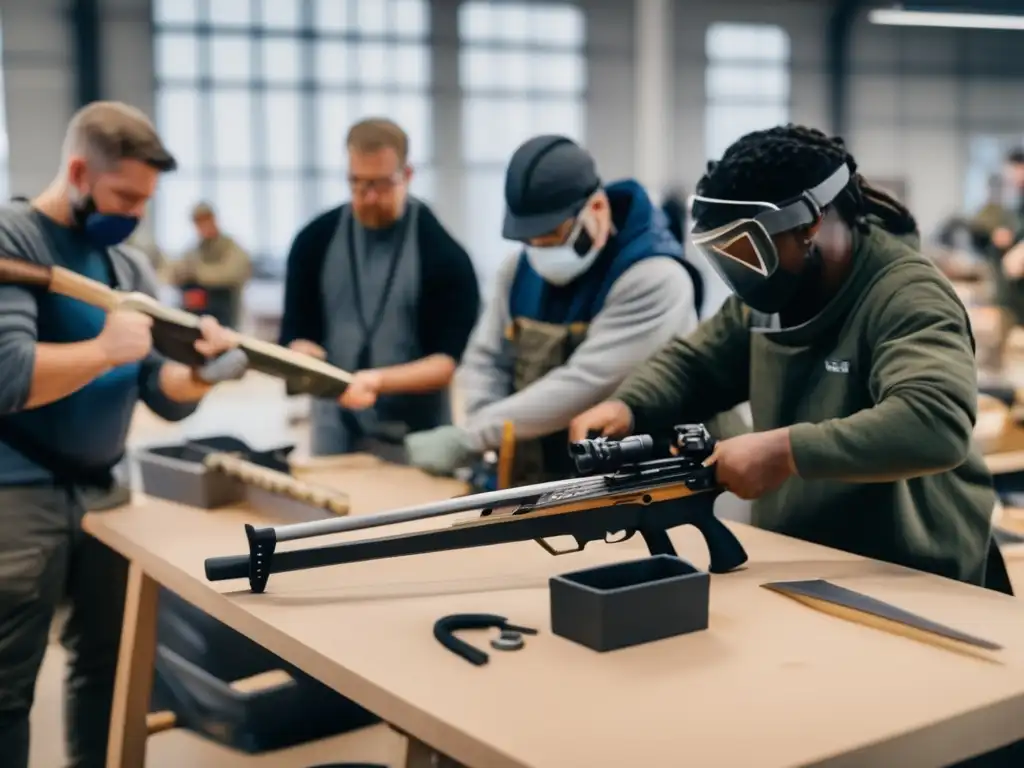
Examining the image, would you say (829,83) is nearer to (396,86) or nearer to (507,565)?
(396,86)

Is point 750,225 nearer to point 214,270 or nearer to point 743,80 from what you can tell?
point 214,270

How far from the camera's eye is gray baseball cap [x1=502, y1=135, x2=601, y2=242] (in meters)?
2.55

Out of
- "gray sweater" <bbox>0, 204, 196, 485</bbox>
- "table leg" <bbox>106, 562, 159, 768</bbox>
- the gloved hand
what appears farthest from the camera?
the gloved hand

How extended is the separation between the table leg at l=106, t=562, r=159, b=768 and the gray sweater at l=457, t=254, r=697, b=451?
782mm

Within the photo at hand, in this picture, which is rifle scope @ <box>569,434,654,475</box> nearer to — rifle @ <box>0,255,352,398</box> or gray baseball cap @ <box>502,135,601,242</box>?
gray baseball cap @ <box>502,135,601,242</box>

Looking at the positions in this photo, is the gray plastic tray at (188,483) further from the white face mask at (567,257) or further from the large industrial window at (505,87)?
the large industrial window at (505,87)

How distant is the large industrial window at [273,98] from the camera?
35.4ft

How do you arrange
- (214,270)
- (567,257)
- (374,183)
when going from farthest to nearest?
(214,270), (374,183), (567,257)

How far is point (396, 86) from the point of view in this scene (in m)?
11.5

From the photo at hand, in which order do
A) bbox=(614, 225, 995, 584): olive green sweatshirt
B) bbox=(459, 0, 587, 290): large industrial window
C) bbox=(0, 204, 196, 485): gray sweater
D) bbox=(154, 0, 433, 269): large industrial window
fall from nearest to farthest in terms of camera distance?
bbox=(614, 225, 995, 584): olive green sweatshirt → bbox=(0, 204, 196, 485): gray sweater → bbox=(154, 0, 433, 269): large industrial window → bbox=(459, 0, 587, 290): large industrial window

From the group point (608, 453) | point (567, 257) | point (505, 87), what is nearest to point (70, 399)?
point (567, 257)

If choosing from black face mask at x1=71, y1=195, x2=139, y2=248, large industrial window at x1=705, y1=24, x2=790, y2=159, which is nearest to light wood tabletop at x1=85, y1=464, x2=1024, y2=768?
black face mask at x1=71, y1=195, x2=139, y2=248

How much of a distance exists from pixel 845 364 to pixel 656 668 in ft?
2.29

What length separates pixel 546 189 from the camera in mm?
2549
